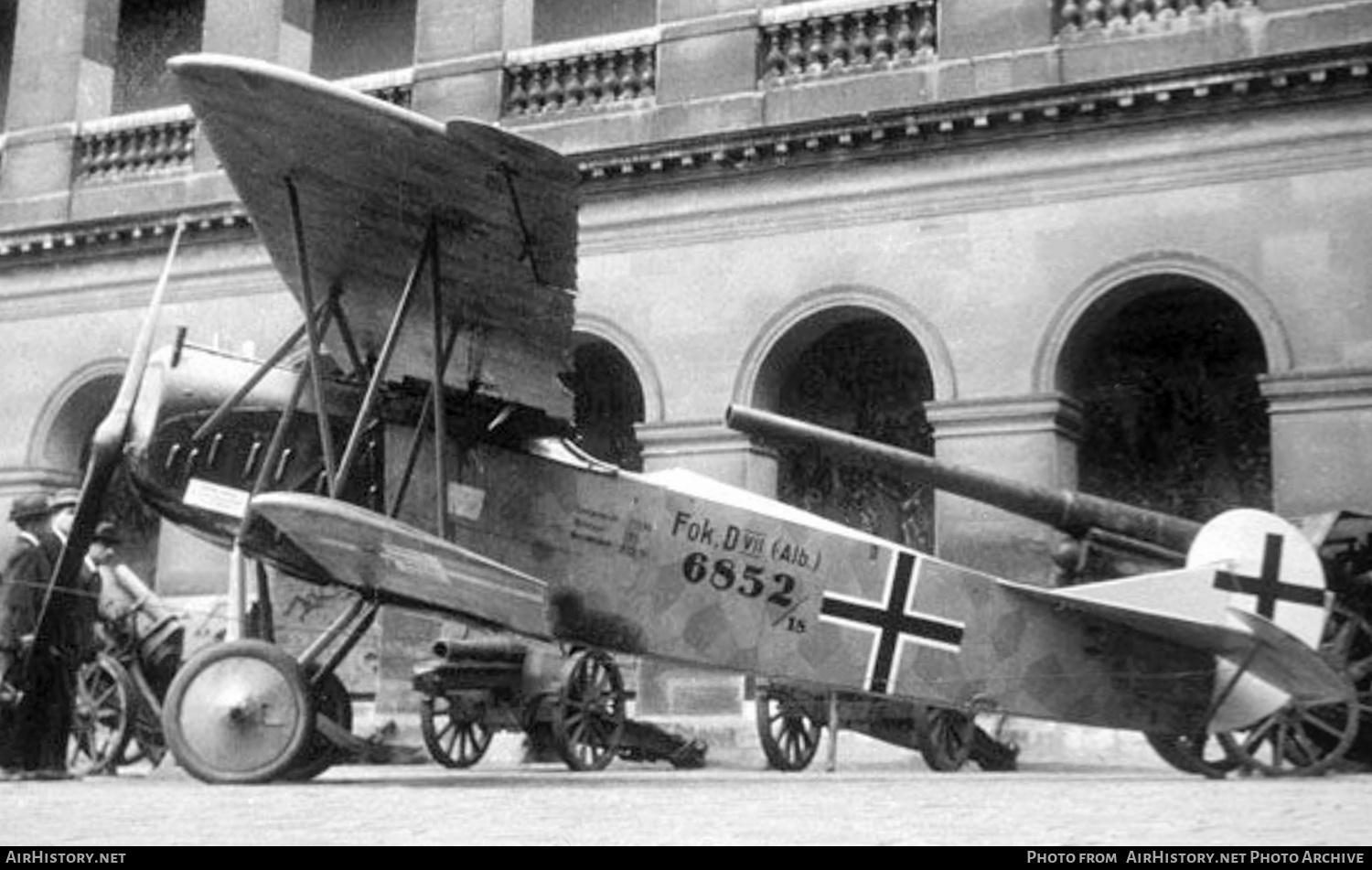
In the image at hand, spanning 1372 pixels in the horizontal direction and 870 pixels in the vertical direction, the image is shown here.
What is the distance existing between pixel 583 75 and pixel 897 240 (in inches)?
163

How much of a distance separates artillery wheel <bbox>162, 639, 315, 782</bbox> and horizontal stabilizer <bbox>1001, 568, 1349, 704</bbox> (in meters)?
4.31

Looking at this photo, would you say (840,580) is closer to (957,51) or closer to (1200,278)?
(1200,278)

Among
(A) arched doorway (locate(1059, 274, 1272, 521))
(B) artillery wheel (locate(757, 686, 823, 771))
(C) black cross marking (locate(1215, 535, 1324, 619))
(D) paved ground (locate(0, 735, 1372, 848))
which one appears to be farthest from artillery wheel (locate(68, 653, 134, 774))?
(A) arched doorway (locate(1059, 274, 1272, 521))

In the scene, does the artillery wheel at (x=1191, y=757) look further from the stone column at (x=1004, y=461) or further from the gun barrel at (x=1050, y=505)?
the stone column at (x=1004, y=461)

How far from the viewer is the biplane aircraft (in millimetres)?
8328

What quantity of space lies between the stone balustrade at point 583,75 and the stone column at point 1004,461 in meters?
4.82

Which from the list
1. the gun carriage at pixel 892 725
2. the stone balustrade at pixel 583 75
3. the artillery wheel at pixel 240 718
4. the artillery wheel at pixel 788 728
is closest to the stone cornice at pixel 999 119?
the stone balustrade at pixel 583 75

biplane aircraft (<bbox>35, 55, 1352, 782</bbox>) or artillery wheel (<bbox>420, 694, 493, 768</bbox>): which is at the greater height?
biplane aircraft (<bbox>35, 55, 1352, 782</bbox>)

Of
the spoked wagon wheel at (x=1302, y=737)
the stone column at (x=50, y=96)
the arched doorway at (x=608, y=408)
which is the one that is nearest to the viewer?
the spoked wagon wheel at (x=1302, y=737)

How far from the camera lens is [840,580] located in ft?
31.9

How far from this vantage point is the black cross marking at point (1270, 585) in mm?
9922

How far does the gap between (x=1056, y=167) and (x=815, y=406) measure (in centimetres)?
375

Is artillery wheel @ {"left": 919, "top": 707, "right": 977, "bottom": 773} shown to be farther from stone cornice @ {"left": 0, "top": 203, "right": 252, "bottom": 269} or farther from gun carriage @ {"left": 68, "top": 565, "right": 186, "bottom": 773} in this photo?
stone cornice @ {"left": 0, "top": 203, "right": 252, "bottom": 269}
